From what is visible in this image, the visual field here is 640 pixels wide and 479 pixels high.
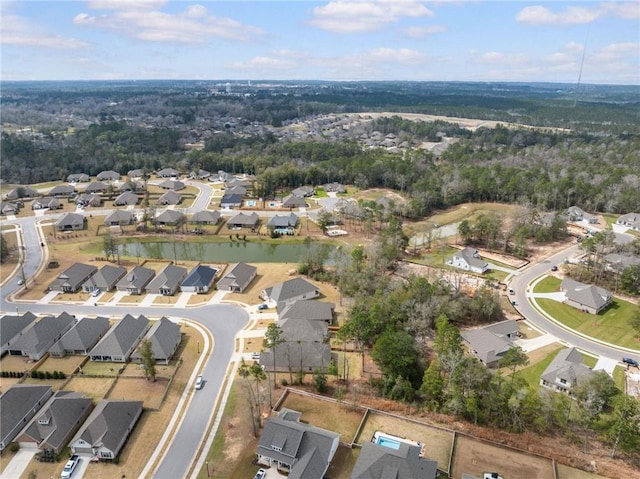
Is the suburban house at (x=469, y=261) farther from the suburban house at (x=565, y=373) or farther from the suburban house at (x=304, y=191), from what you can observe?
the suburban house at (x=304, y=191)

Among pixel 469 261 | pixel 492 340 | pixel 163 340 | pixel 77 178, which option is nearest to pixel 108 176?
pixel 77 178

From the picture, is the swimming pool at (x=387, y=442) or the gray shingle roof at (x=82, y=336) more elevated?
the gray shingle roof at (x=82, y=336)

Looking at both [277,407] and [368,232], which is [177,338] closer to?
[277,407]

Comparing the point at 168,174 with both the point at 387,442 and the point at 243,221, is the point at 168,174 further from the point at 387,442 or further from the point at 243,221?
the point at 387,442

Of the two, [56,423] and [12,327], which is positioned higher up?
[12,327]

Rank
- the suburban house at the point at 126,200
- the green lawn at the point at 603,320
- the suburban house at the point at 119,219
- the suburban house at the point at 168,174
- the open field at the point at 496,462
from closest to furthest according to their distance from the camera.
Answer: the open field at the point at 496,462, the green lawn at the point at 603,320, the suburban house at the point at 119,219, the suburban house at the point at 126,200, the suburban house at the point at 168,174

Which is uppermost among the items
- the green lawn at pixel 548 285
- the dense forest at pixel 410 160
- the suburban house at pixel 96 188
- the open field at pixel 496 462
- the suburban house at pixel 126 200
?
the dense forest at pixel 410 160

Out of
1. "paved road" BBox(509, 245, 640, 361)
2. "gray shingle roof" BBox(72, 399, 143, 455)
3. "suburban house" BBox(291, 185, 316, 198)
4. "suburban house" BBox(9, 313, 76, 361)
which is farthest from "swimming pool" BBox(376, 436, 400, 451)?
"suburban house" BBox(291, 185, 316, 198)

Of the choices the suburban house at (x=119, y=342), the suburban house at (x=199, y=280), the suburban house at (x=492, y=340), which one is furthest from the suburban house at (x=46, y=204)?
the suburban house at (x=492, y=340)

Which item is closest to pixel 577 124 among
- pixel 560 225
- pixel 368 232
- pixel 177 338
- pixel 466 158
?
pixel 466 158
